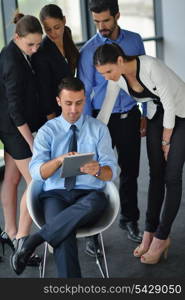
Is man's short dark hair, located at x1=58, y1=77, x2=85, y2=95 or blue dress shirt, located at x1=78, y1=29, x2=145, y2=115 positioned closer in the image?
man's short dark hair, located at x1=58, y1=77, x2=85, y2=95

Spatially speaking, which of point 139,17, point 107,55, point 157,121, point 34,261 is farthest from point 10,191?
point 139,17

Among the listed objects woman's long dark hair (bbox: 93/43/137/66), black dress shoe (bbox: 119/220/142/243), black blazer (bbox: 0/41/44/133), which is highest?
woman's long dark hair (bbox: 93/43/137/66)

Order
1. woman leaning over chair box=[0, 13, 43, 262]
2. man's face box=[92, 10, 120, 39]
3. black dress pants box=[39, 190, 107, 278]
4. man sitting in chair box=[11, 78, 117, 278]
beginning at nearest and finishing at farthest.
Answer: black dress pants box=[39, 190, 107, 278]
man sitting in chair box=[11, 78, 117, 278]
woman leaning over chair box=[0, 13, 43, 262]
man's face box=[92, 10, 120, 39]

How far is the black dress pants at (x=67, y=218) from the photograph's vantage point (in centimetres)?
293

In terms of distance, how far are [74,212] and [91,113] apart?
947 mm

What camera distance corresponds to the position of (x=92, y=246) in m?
3.87

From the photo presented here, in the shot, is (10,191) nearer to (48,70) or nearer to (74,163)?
(48,70)

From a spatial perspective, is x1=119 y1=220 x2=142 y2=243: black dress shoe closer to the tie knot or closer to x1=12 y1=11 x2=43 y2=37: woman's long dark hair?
the tie knot

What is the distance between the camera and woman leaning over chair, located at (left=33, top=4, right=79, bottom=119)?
346 centimetres

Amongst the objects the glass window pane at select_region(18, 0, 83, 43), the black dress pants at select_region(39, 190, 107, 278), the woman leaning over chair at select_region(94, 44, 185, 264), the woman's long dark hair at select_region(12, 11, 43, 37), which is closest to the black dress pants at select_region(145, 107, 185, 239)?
the woman leaning over chair at select_region(94, 44, 185, 264)

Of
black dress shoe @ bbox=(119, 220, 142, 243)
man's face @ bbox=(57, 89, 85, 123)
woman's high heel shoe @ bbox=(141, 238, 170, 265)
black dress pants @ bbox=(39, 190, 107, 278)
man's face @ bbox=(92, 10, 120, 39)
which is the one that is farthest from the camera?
black dress shoe @ bbox=(119, 220, 142, 243)

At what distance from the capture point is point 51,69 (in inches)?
139

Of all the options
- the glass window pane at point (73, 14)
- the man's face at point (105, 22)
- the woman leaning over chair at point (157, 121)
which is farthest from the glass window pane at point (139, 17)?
the woman leaning over chair at point (157, 121)

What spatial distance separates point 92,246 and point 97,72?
1150 millimetres
